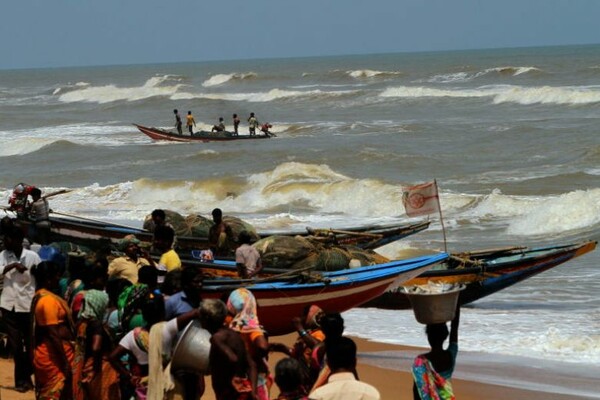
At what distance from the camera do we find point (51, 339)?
637 cm

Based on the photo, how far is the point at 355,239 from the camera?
43.1ft

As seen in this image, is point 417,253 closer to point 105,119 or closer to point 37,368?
point 37,368

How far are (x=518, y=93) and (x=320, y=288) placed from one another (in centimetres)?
4353

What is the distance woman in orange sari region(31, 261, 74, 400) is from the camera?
6328 millimetres

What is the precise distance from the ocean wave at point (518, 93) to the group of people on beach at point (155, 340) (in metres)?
42.1

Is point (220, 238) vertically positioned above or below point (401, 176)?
above

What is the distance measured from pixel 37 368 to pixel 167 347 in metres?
1.19

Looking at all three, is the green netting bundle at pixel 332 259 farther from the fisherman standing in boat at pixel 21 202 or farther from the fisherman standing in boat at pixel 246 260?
the fisherman standing in boat at pixel 21 202

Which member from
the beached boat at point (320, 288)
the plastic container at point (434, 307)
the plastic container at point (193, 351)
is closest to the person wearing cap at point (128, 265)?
the beached boat at point (320, 288)

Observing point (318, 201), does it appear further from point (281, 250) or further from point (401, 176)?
point (281, 250)

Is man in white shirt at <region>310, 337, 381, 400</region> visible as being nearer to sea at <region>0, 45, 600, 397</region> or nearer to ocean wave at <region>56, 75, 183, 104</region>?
sea at <region>0, 45, 600, 397</region>

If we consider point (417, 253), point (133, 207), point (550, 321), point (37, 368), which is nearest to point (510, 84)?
point (133, 207)

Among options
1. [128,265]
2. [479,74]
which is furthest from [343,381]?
[479,74]

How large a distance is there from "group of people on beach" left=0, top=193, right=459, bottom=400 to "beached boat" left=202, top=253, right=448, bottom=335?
2.72m
